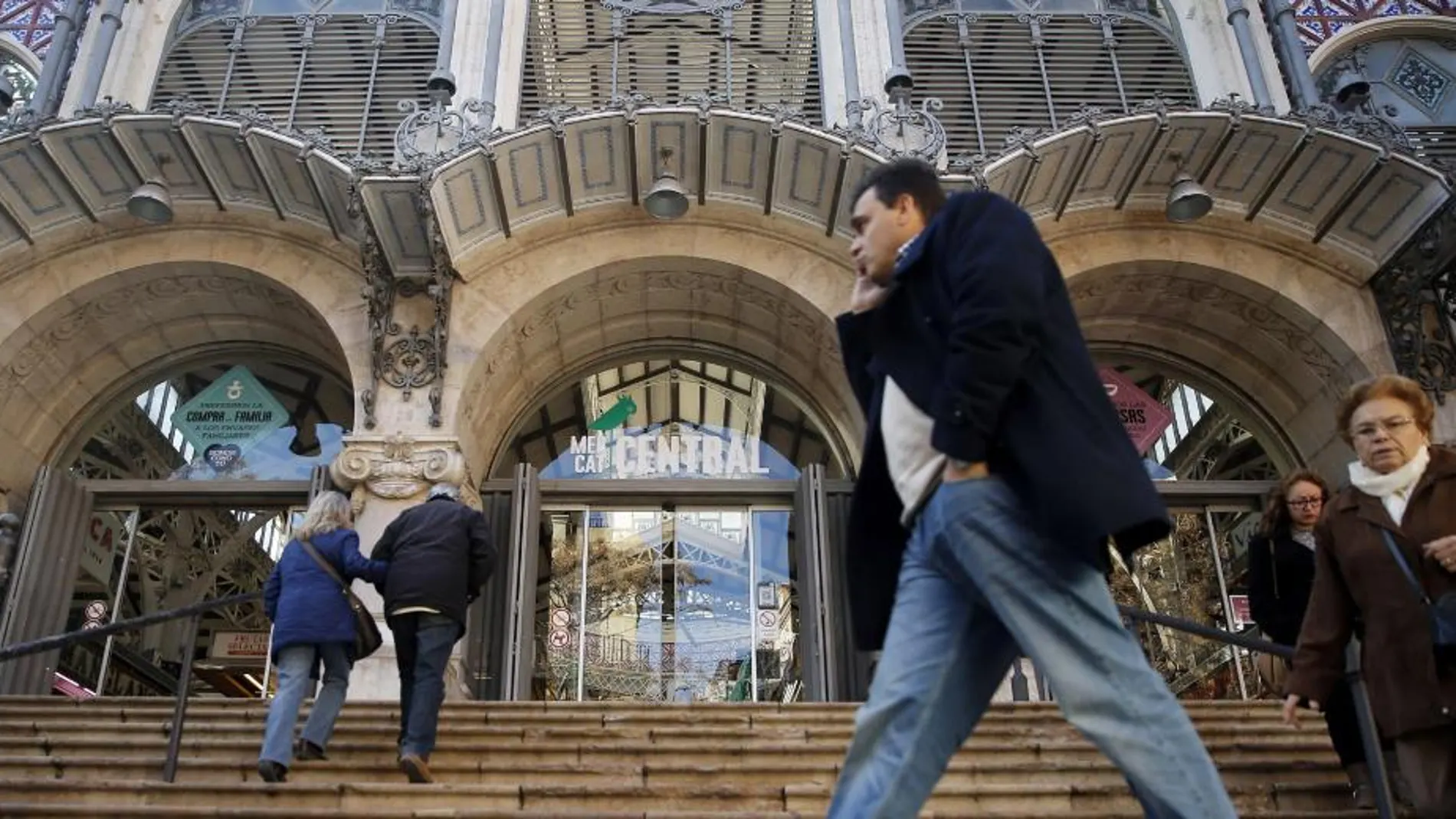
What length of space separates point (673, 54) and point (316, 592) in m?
8.27

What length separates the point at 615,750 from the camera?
6.60 meters

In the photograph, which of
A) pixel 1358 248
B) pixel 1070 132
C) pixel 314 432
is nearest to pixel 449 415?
pixel 314 432

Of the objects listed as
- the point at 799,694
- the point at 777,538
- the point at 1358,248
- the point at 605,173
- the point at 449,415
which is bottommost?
the point at 799,694

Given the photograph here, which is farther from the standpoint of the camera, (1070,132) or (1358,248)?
(1358,248)

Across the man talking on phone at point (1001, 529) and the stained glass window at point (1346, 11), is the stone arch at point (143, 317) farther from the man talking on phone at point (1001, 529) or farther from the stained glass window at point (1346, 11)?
the stained glass window at point (1346, 11)

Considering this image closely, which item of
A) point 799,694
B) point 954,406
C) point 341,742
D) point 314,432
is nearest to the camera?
point 954,406

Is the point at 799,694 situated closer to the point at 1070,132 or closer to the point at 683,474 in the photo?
the point at 683,474

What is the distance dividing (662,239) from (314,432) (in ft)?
14.5

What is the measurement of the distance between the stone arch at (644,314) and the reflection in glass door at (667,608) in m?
1.38

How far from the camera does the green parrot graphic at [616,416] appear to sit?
42.0ft

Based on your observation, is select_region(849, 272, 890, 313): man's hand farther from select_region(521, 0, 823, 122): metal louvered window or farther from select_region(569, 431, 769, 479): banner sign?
select_region(521, 0, 823, 122): metal louvered window

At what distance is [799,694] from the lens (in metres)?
11.2

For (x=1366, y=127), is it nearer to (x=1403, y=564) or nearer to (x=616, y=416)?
(x=616, y=416)

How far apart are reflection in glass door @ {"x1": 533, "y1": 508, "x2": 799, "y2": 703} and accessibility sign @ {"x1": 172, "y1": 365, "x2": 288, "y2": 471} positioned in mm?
3442
